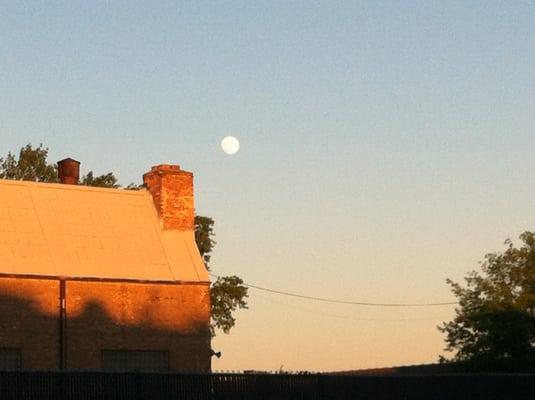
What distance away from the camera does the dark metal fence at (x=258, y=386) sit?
35281 millimetres

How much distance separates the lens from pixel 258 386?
38.3 m

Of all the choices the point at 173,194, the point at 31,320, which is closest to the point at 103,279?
the point at 31,320

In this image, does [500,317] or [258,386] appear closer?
[258,386]

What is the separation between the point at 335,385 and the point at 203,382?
14.5 feet

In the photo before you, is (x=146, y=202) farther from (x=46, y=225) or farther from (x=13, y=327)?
(x=13, y=327)

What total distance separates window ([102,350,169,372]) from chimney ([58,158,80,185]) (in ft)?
34.8

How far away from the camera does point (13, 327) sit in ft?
145

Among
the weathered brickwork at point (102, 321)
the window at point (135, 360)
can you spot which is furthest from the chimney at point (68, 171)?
the window at point (135, 360)

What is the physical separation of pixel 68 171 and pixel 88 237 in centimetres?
712

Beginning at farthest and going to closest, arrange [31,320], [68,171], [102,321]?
[68,171] → [102,321] → [31,320]

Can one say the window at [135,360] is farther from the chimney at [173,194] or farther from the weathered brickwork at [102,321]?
the chimney at [173,194]

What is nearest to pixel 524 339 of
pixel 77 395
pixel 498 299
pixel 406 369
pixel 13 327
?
pixel 498 299

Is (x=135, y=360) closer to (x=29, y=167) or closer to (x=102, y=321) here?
(x=102, y=321)

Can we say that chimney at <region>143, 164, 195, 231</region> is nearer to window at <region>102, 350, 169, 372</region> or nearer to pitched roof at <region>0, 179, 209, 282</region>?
pitched roof at <region>0, 179, 209, 282</region>
